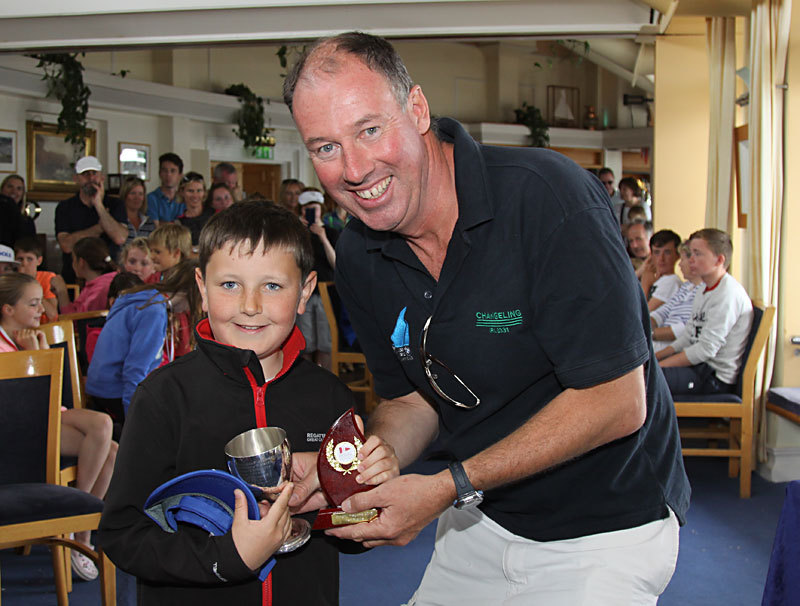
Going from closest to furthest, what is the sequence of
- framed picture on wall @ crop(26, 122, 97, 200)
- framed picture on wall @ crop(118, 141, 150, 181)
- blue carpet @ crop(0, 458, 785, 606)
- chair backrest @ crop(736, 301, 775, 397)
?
blue carpet @ crop(0, 458, 785, 606), chair backrest @ crop(736, 301, 775, 397), framed picture on wall @ crop(26, 122, 97, 200), framed picture on wall @ crop(118, 141, 150, 181)

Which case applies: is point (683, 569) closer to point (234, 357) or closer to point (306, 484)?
point (306, 484)

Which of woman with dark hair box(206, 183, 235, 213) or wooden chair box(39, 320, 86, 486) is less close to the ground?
woman with dark hair box(206, 183, 235, 213)

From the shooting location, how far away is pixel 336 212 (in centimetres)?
845

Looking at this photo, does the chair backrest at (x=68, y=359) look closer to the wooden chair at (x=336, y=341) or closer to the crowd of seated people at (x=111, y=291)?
the crowd of seated people at (x=111, y=291)

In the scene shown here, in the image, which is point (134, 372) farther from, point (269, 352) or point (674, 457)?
point (674, 457)

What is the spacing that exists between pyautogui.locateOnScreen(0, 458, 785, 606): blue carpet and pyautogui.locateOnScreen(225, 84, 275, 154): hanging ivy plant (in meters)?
8.57

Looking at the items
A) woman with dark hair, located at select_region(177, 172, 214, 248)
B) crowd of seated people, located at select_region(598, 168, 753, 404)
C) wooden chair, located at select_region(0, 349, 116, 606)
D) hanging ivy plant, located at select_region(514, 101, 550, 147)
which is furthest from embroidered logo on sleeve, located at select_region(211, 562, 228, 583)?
hanging ivy plant, located at select_region(514, 101, 550, 147)

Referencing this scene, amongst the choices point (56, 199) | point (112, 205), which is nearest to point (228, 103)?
point (56, 199)

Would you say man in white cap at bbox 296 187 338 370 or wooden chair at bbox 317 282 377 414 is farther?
man in white cap at bbox 296 187 338 370

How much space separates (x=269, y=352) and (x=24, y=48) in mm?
5464

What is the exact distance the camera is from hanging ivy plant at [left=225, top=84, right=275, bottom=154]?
11.3 m

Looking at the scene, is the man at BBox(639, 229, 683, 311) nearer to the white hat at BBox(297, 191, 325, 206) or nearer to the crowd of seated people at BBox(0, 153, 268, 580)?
the white hat at BBox(297, 191, 325, 206)

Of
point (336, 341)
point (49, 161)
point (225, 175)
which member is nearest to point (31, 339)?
point (336, 341)

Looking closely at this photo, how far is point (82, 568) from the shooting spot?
313cm
